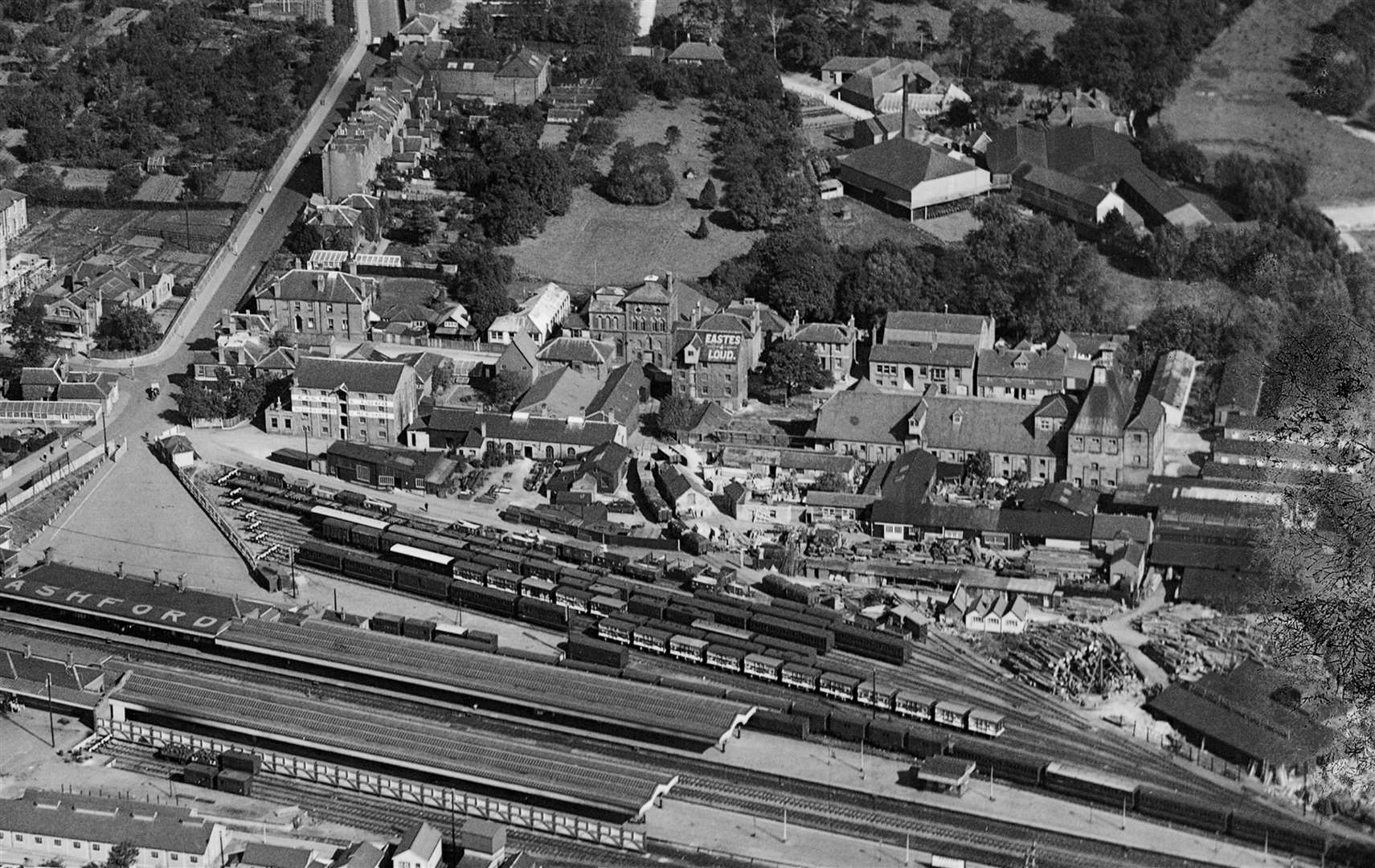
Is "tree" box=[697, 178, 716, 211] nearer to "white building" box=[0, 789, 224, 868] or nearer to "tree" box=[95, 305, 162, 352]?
"tree" box=[95, 305, 162, 352]

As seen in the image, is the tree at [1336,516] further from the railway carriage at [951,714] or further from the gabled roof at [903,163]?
the gabled roof at [903,163]

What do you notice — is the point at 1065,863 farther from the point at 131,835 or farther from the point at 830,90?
the point at 830,90

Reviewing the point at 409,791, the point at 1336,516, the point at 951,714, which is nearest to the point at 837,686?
the point at 951,714

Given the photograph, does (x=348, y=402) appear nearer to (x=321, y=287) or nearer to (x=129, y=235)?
(x=321, y=287)

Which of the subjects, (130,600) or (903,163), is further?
(903,163)

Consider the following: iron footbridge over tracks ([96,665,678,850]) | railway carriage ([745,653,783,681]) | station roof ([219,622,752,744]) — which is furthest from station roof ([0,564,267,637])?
railway carriage ([745,653,783,681])

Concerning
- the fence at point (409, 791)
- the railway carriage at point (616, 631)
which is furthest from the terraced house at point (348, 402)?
the fence at point (409, 791)
